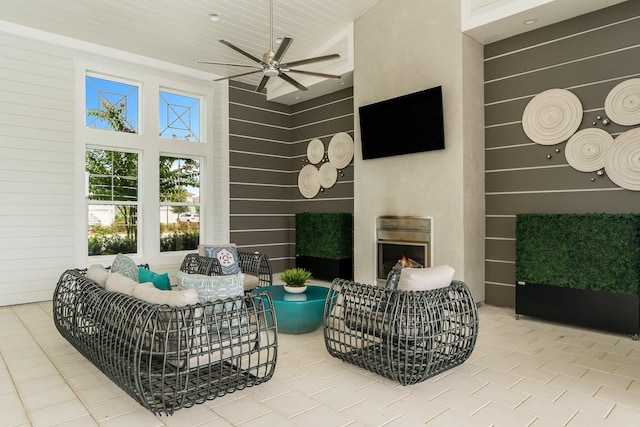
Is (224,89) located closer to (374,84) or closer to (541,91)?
(374,84)

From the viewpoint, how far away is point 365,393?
2.93 meters

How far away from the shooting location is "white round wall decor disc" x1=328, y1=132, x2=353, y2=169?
7438 millimetres

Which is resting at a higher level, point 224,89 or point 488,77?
point 224,89

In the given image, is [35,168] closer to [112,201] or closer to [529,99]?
[112,201]

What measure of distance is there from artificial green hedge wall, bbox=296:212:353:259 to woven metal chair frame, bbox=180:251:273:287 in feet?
5.20

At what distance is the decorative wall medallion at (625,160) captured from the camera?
4.37m

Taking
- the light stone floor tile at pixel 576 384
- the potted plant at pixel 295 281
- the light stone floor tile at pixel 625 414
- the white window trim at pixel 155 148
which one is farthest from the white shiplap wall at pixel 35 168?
the light stone floor tile at pixel 625 414

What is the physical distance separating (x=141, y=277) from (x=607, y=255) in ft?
15.3

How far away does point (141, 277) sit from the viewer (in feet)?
11.9

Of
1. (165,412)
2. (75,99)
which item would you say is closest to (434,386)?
(165,412)

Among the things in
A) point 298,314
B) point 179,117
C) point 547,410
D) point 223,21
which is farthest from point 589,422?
point 179,117

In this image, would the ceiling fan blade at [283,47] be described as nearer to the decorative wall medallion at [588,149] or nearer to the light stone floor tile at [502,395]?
the light stone floor tile at [502,395]

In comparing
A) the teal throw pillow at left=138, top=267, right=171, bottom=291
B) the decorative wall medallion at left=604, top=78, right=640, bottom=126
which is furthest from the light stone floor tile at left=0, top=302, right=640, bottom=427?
the decorative wall medallion at left=604, top=78, right=640, bottom=126

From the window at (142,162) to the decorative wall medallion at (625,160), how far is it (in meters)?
6.09
